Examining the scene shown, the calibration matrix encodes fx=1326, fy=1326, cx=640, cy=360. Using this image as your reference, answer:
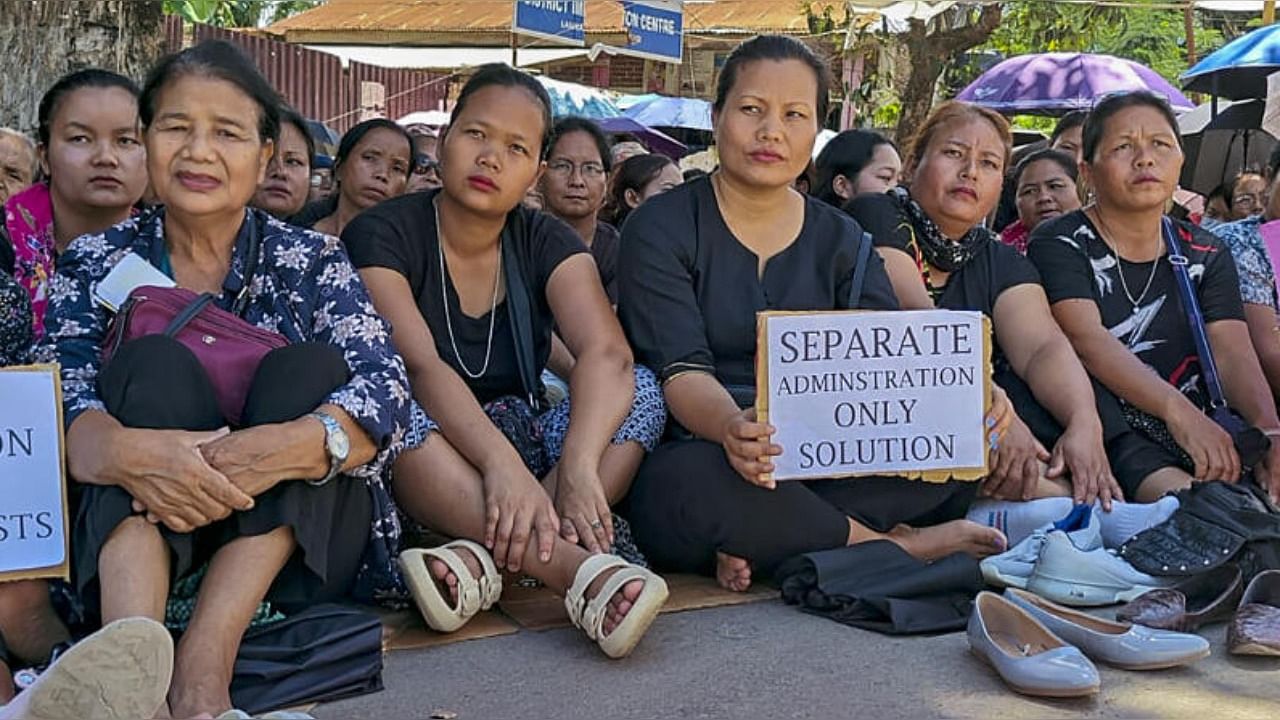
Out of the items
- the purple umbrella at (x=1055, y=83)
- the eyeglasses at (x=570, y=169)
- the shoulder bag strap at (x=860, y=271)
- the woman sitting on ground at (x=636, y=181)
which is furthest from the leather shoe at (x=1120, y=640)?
the purple umbrella at (x=1055, y=83)

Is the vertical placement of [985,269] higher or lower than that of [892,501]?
higher

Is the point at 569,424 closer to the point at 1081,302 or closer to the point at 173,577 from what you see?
the point at 173,577

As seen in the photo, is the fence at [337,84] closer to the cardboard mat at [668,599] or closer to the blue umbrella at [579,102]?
the blue umbrella at [579,102]

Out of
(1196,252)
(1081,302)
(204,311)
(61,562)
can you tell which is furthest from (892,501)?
(61,562)

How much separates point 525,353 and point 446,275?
0.31m

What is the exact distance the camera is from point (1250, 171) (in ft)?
26.8

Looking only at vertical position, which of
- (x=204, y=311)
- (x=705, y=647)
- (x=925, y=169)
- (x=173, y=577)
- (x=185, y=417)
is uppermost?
(x=925, y=169)

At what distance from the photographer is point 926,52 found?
35.7 ft

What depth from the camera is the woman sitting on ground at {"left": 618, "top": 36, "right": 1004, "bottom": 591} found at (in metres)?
3.31

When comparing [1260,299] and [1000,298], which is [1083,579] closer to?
[1000,298]

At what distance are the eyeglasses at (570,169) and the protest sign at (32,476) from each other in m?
3.10

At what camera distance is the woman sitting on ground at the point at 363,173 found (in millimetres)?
5168

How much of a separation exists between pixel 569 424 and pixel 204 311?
98 centimetres

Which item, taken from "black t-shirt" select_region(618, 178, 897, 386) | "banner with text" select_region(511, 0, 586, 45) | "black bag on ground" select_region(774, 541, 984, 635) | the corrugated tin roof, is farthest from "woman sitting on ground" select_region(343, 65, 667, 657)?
the corrugated tin roof
